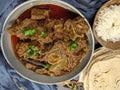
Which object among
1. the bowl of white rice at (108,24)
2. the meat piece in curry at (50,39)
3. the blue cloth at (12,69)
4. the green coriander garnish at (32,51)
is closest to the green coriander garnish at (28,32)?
the meat piece in curry at (50,39)

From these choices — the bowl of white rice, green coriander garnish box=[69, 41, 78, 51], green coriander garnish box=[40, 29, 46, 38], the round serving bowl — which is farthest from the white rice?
green coriander garnish box=[40, 29, 46, 38]

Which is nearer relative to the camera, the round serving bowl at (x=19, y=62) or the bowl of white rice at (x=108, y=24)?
the round serving bowl at (x=19, y=62)

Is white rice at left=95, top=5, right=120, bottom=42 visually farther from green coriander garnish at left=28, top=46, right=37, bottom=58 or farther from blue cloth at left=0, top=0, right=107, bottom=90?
green coriander garnish at left=28, top=46, right=37, bottom=58

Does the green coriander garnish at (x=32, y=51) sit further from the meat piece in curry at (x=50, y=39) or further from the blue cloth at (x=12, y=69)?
the blue cloth at (x=12, y=69)

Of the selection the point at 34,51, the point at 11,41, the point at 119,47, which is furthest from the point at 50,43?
the point at 119,47

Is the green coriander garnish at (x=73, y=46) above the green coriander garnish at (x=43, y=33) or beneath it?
beneath

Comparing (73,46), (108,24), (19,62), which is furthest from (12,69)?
(108,24)
